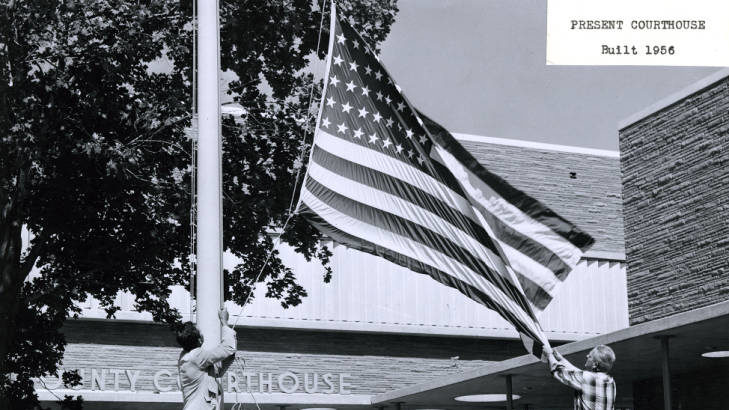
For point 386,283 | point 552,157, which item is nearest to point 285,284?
point 386,283

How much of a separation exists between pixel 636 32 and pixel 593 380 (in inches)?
189

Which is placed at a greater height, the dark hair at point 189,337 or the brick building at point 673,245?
the brick building at point 673,245

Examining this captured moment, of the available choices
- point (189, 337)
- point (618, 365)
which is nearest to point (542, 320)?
point (618, 365)

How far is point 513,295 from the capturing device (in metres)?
11.2

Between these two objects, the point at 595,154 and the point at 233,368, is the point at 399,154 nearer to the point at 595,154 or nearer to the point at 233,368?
the point at 233,368

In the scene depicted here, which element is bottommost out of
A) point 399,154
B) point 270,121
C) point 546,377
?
point 546,377

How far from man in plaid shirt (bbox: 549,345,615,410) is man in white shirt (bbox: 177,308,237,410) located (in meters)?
2.53

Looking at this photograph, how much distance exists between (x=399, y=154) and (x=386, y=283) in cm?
1986

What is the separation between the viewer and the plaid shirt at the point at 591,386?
8.92 metres

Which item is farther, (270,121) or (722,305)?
(270,121)

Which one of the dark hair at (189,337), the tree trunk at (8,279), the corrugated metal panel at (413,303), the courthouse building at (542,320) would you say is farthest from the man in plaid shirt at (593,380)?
the corrugated metal panel at (413,303)

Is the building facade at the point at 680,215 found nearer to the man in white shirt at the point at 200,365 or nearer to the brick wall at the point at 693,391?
the brick wall at the point at 693,391

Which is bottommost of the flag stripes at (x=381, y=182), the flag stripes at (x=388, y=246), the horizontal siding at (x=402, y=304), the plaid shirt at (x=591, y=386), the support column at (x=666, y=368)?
the plaid shirt at (x=591, y=386)

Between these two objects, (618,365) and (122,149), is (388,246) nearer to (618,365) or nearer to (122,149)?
(122,149)
